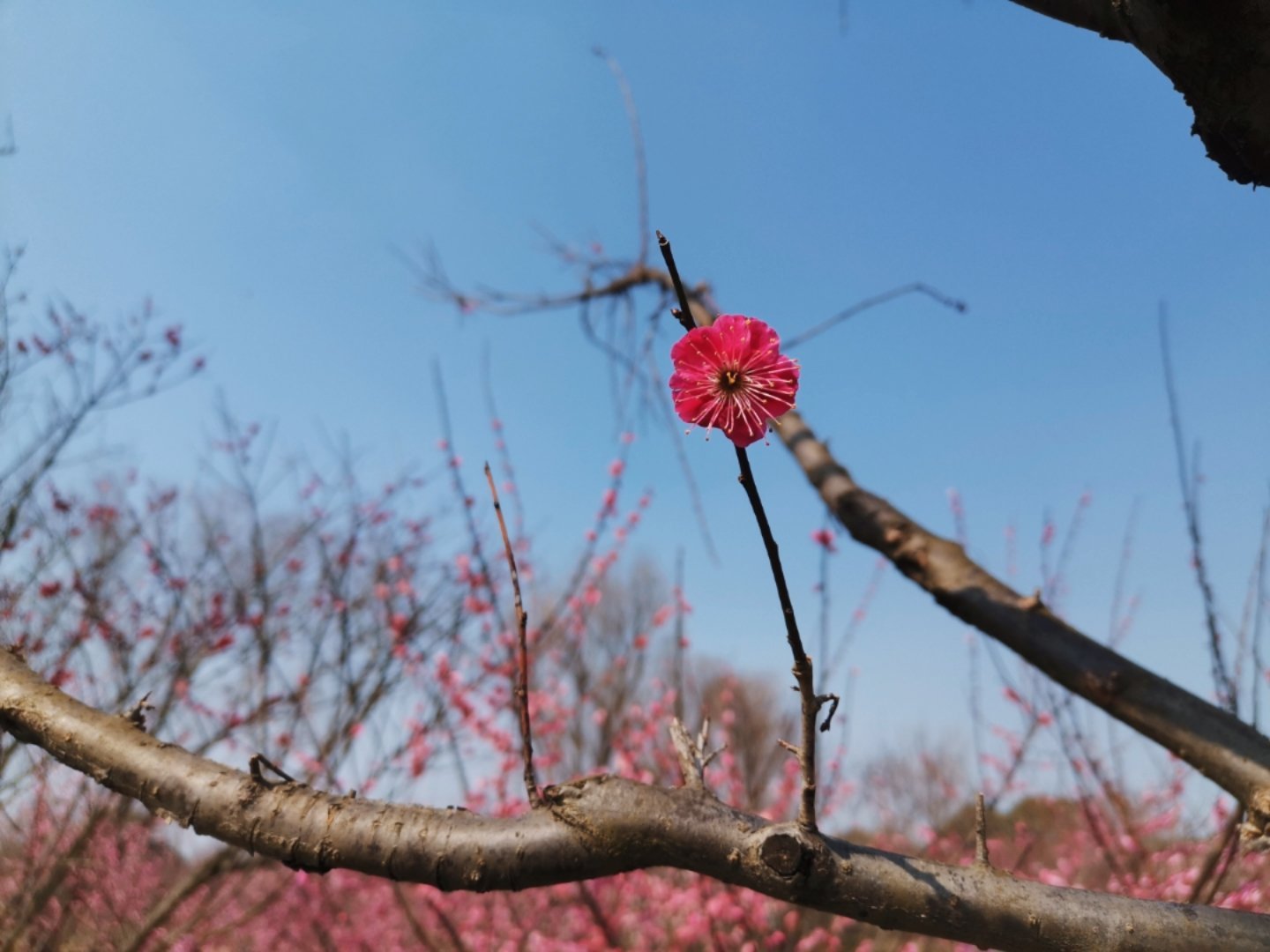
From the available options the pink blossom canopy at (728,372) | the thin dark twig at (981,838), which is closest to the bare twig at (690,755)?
the thin dark twig at (981,838)

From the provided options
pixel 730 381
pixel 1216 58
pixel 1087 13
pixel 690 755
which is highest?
pixel 1087 13

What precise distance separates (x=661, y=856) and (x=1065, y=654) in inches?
43.9

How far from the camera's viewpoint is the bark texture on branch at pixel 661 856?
89 centimetres

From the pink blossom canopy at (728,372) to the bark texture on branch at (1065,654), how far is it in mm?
1143

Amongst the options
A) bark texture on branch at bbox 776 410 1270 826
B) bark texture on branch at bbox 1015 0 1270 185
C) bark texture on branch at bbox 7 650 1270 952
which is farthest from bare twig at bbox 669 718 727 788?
bark texture on branch at bbox 1015 0 1270 185

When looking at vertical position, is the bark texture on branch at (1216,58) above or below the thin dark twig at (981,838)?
above

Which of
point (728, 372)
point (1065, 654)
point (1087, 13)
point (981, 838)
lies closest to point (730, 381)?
point (728, 372)

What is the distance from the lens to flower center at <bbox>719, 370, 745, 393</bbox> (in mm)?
874

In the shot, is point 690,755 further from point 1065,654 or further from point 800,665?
point 1065,654

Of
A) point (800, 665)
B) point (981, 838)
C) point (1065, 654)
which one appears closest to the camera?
point (800, 665)

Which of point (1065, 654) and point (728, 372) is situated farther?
point (1065, 654)

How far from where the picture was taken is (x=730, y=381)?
877mm

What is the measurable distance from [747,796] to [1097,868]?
4.99 metres

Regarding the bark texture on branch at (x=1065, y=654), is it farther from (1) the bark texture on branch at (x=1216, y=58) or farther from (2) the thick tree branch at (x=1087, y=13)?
(2) the thick tree branch at (x=1087, y=13)
